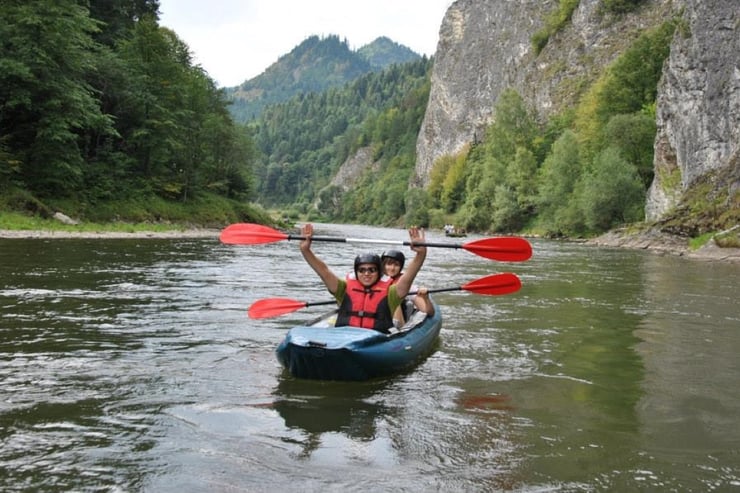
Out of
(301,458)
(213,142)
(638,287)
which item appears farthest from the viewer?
(213,142)

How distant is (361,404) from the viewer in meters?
4.80

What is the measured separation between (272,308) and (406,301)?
5.35 ft

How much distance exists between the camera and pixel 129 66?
3170 centimetres

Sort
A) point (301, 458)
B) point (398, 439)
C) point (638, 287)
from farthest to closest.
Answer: point (638, 287) < point (398, 439) < point (301, 458)

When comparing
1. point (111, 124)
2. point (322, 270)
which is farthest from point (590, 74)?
point (322, 270)

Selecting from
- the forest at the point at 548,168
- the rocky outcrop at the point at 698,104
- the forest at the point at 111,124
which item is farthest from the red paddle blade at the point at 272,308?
the forest at the point at 548,168

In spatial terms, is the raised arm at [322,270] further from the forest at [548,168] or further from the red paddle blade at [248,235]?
the forest at [548,168]

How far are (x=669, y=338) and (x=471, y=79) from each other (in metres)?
77.4

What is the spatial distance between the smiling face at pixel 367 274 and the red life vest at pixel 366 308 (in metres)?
0.05

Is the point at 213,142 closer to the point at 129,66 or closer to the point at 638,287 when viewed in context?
the point at 129,66

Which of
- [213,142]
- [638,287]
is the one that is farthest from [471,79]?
[638,287]

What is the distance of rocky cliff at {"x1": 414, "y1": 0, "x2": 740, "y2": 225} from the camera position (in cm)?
2647

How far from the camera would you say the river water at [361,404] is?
340 cm

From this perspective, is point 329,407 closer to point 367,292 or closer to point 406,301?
point 367,292
